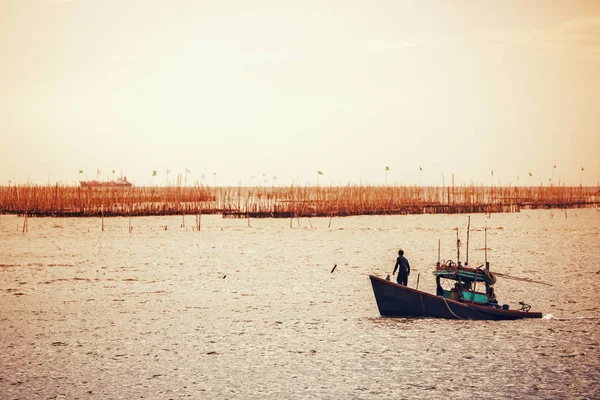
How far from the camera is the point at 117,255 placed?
15.6 metres

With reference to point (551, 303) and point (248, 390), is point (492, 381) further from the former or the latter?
point (551, 303)

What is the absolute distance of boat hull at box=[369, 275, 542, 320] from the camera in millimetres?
8219

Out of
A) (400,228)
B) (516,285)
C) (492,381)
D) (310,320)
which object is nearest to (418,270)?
(516,285)

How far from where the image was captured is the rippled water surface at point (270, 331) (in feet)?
18.9

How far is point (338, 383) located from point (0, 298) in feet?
22.4

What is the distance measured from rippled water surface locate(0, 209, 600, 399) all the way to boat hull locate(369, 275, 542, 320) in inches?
5.3

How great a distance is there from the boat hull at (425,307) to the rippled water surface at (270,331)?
135 mm

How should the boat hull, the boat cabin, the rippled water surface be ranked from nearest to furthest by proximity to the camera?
the rippled water surface < the boat hull < the boat cabin

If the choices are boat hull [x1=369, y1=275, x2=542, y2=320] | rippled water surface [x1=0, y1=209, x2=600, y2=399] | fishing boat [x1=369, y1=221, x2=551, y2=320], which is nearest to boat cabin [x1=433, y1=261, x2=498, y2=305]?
fishing boat [x1=369, y1=221, x2=551, y2=320]

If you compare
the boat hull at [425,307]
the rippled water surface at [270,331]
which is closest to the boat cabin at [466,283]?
the boat hull at [425,307]

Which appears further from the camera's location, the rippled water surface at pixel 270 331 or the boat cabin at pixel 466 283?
the boat cabin at pixel 466 283

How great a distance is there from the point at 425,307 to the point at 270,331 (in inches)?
90.6

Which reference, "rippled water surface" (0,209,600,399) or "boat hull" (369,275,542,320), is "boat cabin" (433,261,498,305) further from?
"rippled water surface" (0,209,600,399)

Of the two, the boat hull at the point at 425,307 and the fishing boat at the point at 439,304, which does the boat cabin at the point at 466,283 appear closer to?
the fishing boat at the point at 439,304
